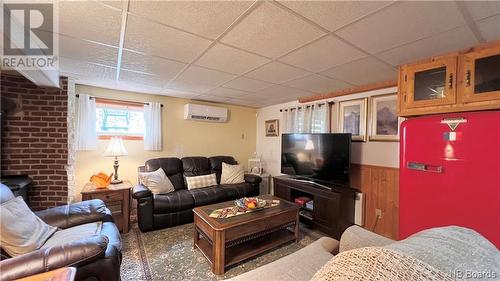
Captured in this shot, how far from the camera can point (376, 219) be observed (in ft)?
8.84

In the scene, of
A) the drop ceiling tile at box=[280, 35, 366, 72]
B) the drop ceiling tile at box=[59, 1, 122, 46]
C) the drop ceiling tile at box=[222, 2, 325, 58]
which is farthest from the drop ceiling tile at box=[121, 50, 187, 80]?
the drop ceiling tile at box=[280, 35, 366, 72]

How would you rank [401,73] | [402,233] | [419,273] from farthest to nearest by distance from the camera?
1. [401,73]
2. [402,233]
3. [419,273]

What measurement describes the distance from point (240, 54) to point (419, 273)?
180cm

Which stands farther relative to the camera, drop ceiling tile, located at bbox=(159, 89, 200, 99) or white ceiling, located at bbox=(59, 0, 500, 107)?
drop ceiling tile, located at bbox=(159, 89, 200, 99)

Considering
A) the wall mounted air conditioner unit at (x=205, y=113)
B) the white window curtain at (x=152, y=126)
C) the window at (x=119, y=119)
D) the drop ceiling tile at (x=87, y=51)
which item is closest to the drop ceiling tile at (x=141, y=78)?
the drop ceiling tile at (x=87, y=51)

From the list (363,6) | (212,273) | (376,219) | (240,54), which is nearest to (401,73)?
(363,6)

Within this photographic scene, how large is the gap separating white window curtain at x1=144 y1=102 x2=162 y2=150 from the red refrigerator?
3.54 metres

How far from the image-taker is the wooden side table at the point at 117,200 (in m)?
2.58

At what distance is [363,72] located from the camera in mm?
2230

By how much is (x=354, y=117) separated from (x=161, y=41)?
270 cm

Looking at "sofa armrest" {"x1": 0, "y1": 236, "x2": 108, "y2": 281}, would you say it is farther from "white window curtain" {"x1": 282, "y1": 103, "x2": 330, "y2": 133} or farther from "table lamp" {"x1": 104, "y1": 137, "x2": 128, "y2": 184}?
"white window curtain" {"x1": 282, "y1": 103, "x2": 330, "y2": 133}

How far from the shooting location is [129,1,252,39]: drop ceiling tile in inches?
44.8

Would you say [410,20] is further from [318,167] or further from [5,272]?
[5,272]

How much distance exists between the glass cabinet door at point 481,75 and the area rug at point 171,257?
216 cm
